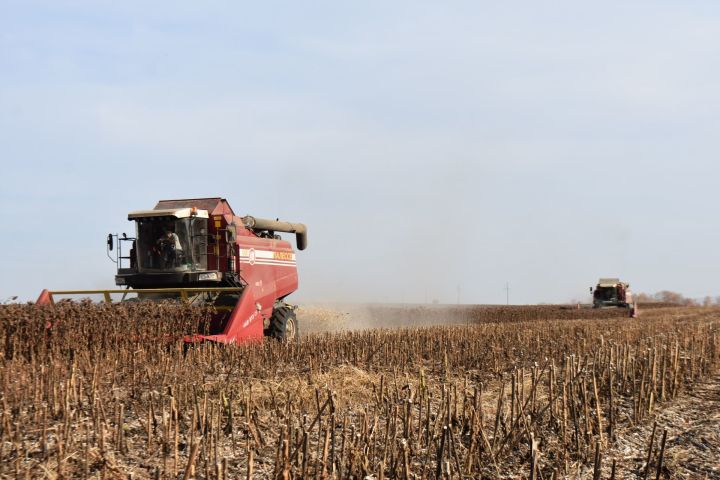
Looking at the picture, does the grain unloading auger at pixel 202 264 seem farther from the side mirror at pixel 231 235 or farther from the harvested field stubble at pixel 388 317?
the harvested field stubble at pixel 388 317

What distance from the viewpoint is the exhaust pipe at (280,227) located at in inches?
522

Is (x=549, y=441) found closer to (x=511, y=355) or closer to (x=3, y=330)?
(x=511, y=355)

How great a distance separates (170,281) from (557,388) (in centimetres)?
737

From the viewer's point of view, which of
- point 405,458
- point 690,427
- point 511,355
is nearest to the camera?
point 405,458

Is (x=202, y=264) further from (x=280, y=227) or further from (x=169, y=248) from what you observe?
(x=280, y=227)

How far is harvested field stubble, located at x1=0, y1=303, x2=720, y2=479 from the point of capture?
4.46 metres

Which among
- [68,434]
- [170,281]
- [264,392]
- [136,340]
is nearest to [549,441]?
[264,392]

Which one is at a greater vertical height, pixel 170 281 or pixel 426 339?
pixel 170 281

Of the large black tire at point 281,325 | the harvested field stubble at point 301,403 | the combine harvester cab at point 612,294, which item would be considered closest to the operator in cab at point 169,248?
the harvested field stubble at point 301,403

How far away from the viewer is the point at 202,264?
12.2 meters

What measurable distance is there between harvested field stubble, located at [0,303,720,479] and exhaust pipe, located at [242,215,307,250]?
3.13 metres

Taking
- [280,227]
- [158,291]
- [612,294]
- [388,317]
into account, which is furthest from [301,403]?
[612,294]

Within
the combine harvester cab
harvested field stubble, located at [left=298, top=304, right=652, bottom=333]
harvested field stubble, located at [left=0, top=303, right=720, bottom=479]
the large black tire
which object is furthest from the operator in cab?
the combine harvester cab

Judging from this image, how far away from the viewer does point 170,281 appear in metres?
12.1
